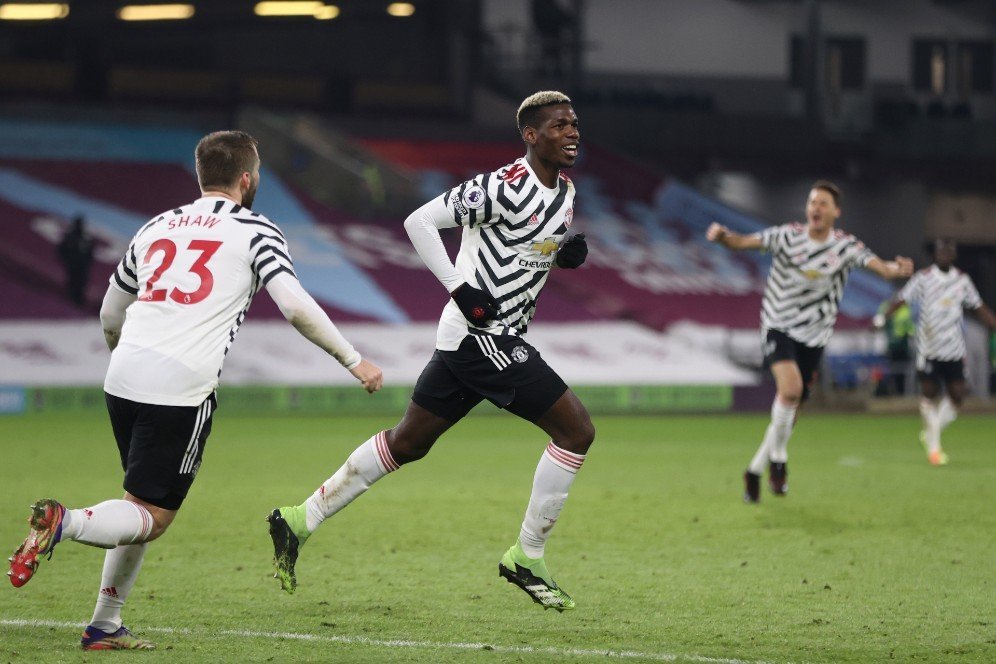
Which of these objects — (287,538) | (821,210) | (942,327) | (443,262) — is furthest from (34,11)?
(287,538)

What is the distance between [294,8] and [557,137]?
25414mm

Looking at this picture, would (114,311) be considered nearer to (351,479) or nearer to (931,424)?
(351,479)

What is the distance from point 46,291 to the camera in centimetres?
2627

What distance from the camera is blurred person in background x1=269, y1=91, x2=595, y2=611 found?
22.3 ft

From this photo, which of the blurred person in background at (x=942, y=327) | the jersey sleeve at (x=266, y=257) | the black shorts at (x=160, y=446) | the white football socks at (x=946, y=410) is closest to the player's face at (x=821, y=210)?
the blurred person in background at (x=942, y=327)

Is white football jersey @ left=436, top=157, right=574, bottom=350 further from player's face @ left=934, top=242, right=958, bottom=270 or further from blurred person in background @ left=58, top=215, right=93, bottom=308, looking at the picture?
blurred person in background @ left=58, top=215, right=93, bottom=308

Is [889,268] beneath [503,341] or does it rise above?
beneath

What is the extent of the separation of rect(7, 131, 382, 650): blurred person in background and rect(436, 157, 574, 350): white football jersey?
1309 mm

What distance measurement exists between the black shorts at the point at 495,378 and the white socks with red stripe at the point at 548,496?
235 millimetres

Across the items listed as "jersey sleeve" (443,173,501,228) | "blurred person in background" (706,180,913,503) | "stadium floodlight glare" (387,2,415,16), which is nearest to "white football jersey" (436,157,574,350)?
"jersey sleeve" (443,173,501,228)

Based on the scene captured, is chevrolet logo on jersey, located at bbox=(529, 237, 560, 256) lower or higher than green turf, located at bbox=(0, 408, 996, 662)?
higher

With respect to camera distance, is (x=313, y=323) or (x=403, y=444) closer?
(x=313, y=323)

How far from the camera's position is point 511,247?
22.8 feet

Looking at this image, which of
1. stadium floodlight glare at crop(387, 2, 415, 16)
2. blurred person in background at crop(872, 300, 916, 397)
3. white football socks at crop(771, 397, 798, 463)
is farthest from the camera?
stadium floodlight glare at crop(387, 2, 415, 16)
